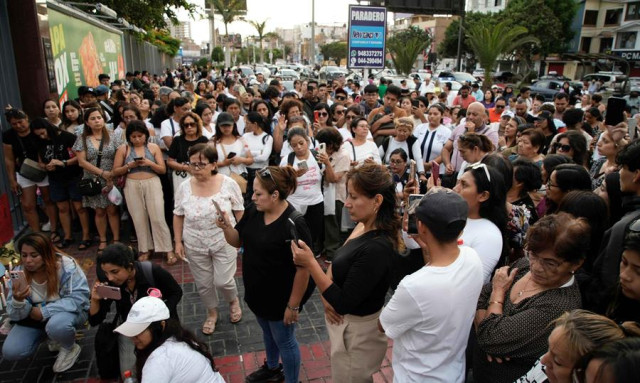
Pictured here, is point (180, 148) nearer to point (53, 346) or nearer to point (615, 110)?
point (53, 346)

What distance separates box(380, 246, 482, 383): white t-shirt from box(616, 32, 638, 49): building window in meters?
47.5

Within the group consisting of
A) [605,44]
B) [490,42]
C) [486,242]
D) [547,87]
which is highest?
[605,44]

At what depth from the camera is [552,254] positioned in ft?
7.11

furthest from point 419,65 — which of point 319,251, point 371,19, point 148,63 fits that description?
point 319,251

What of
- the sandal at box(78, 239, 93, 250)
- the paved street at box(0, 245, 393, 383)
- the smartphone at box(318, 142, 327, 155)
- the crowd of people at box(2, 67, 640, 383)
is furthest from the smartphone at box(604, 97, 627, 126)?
the sandal at box(78, 239, 93, 250)

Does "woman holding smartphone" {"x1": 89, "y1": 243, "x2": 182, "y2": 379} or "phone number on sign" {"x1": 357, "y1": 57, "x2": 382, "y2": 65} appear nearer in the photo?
"woman holding smartphone" {"x1": 89, "y1": 243, "x2": 182, "y2": 379}

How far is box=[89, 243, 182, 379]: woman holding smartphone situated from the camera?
318cm

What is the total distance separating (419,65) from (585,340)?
5801cm

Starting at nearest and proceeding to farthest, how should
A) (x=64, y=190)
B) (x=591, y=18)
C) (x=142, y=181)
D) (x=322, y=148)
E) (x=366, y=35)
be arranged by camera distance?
(x=322, y=148), (x=142, y=181), (x=64, y=190), (x=366, y=35), (x=591, y=18)

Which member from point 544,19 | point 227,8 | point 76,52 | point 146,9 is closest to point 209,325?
point 76,52

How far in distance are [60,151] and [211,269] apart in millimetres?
3139

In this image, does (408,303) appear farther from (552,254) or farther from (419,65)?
(419,65)

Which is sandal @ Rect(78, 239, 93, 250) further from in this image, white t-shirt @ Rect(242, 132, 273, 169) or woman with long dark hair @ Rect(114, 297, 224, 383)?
woman with long dark hair @ Rect(114, 297, 224, 383)

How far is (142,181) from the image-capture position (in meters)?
5.44
